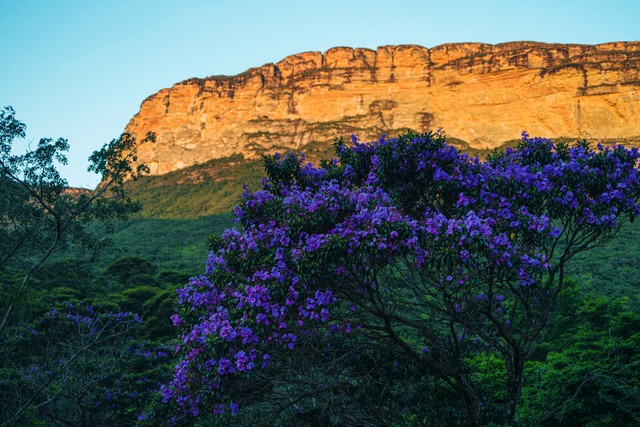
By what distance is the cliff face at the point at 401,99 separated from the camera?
234 ft

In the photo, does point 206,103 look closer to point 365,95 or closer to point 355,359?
point 365,95

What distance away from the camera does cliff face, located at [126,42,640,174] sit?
7144 cm

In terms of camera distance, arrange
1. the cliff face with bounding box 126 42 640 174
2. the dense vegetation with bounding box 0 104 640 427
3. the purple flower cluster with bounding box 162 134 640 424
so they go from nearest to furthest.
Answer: the purple flower cluster with bounding box 162 134 640 424 → the dense vegetation with bounding box 0 104 640 427 → the cliff face with bounding box 126 42 640 174

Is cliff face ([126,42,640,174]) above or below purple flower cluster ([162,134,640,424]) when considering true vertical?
above

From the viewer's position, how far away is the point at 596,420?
919 cm

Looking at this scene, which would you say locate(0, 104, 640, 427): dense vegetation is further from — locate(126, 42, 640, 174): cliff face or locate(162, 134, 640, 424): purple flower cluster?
locate(126, 42, 640, 174): cliff face

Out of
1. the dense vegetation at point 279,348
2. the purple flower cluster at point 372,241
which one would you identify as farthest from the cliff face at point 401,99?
the purple flower cluster at point 372,241

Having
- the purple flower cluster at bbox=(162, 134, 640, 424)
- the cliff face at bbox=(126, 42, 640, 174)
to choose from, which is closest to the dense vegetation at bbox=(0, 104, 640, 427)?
the purple flower cluster at bbox=(162, 134, 640, 424)

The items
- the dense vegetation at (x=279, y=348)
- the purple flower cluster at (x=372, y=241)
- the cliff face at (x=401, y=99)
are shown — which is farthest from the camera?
the cliff face at (x=401, y=99)

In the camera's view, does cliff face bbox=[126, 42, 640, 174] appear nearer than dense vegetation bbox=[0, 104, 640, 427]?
No

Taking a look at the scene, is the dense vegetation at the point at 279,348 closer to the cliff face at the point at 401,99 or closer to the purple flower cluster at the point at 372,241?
the purple flower cluster at the point at 372,241

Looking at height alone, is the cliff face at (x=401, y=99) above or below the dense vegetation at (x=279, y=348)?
above

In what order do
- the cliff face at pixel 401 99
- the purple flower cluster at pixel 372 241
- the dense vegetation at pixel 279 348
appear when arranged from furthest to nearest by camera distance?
1. the cliff face at pixel 401 99
2. the dense vegetation at pixel 279 348
3. the purple flower cluster at pixel 372 241

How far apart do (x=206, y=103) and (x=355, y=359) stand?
90.4 metres
